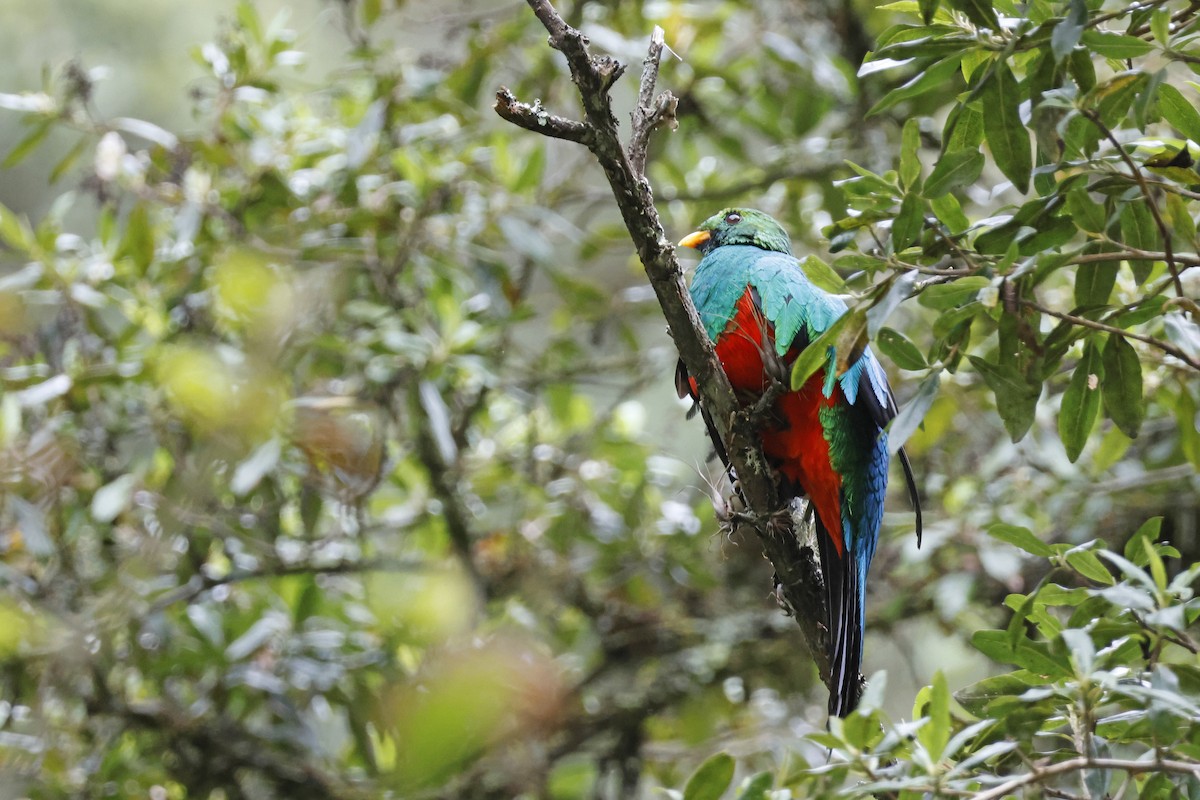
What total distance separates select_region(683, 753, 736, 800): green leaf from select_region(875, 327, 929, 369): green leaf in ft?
2.50

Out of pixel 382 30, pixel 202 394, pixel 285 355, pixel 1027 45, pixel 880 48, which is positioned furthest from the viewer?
pixel 382 30

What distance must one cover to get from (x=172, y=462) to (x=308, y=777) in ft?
4.03

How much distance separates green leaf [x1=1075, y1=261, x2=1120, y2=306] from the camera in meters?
→ 1.97

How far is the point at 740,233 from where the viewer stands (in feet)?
11.7

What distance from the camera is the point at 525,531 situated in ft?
15.4

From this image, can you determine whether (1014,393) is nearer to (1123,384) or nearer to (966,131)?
(1123,384)

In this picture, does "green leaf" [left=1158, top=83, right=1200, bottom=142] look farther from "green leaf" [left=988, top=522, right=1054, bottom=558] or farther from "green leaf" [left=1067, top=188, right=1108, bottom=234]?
"green leaf" [left=988, top=522, right=1054, bottom=558]

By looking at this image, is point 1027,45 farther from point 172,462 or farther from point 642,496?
point 172,462

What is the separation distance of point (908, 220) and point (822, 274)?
0.19 metres

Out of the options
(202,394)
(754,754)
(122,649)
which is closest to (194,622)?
(122,649)

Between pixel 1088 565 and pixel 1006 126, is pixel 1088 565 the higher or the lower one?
the lower one

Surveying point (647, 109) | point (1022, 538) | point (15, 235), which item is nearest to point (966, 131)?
point (647, 109)

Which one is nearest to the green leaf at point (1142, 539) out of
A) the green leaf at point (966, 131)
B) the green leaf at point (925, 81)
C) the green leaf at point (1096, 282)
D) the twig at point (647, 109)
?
the green leaf at point (1096, 282)

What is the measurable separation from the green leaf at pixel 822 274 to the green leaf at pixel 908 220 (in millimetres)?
134
